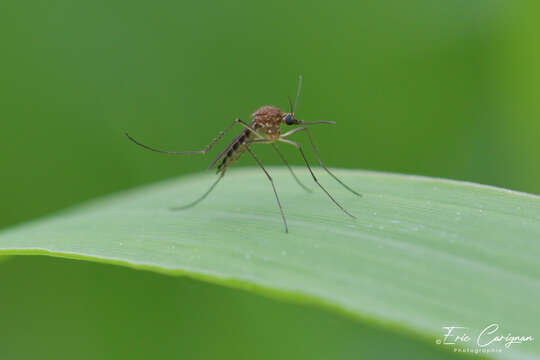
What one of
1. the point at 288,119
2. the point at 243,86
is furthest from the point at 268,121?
the point at 243,86

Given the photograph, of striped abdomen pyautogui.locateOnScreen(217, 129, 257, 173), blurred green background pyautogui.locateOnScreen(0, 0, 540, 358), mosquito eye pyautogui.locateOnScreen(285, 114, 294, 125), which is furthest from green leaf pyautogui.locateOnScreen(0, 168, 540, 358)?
blurred green background pyautogui.locateOnScreen(0, 0, 540, 358)

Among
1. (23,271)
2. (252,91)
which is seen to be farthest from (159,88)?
(23,271)

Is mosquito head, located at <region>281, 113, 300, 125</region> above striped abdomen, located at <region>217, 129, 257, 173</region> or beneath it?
above

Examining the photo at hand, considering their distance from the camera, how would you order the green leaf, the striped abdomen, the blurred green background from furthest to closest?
the blurred green background → the striped abdomen → the green leaf

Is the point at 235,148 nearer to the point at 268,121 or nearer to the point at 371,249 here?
the point at 268,121

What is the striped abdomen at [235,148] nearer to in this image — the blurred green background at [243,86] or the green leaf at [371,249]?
the green leaf at [371,249]

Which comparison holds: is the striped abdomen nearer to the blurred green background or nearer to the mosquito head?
the mosquito head

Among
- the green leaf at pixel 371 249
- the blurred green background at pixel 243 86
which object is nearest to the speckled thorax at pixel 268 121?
the green leaf at pixel 371 249
